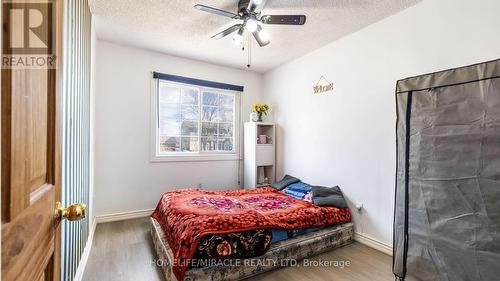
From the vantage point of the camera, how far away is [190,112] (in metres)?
4.00

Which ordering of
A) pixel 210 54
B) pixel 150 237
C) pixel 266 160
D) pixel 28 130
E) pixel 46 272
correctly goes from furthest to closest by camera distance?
pixel 266 160
pixel 210 54
pixel 150 237
pixel 46 272
pixel 28 130

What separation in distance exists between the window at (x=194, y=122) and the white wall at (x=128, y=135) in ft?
0.60

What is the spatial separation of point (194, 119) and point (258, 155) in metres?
1.29

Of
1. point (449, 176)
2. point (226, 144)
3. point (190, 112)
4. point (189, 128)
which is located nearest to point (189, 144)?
point (189, 128)

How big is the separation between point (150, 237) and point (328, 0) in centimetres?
325

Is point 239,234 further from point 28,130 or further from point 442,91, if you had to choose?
point 442,91

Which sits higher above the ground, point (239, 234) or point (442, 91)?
point (442, 91)

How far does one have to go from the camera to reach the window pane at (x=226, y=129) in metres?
4.32

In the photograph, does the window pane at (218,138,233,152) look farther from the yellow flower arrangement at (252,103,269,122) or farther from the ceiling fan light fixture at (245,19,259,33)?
the ceiling fan light fixture at (245,19,259,33)

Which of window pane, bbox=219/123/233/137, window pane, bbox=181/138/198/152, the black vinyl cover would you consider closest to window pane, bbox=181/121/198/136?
→ window pane, bbox=181/138/198/152

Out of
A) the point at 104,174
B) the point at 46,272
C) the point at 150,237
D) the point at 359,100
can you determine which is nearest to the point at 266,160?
the point at 359,100

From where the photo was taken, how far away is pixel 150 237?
2789 millimetres

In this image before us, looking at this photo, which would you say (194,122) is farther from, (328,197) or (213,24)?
(328,197)

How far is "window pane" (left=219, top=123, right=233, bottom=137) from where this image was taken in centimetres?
432
